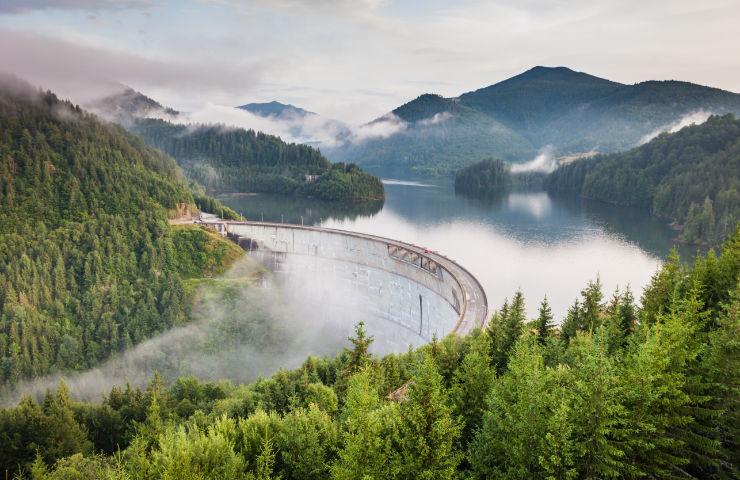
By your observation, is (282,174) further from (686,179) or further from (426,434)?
(426,434)

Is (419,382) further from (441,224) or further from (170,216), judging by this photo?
(441,224)

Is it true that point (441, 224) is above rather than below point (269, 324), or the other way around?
above

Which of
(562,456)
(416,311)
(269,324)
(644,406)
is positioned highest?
(644,406)

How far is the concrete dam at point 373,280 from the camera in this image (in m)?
49.1

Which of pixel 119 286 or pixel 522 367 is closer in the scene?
pixel 522 367

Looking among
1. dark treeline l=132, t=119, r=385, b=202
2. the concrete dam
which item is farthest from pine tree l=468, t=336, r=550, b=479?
dark treeline l=132, t=119, r=385, b=202

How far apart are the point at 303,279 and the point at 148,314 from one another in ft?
74.6

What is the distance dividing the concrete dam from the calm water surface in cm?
690

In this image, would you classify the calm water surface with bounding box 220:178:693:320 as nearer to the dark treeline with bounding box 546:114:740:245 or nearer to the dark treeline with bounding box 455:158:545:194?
the dark treeline with bounding box 546:114:740:245

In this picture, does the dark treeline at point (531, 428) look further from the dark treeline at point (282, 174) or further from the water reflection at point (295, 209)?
the dark treeline at point (282, 174)

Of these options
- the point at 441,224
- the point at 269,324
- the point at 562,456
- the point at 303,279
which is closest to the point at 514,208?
the point at 441,224

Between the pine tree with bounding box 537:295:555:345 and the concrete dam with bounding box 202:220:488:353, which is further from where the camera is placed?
the concrete dam with bounding box 202:220:488:353

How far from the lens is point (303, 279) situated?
2810 inches

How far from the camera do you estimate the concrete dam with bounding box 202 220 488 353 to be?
49.1 meters
